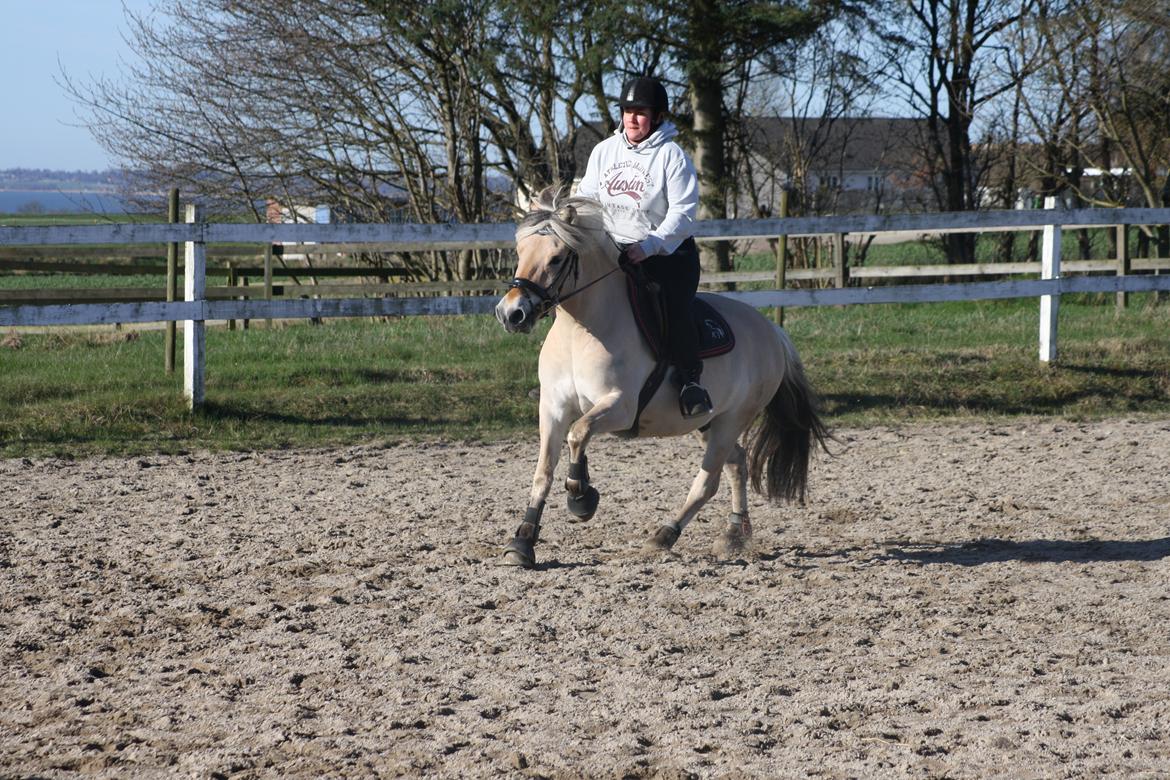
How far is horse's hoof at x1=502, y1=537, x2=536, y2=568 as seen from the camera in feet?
18.0

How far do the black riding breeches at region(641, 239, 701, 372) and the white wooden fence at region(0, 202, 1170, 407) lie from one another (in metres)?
4.67

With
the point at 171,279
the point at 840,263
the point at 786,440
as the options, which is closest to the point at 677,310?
the point at 786,440

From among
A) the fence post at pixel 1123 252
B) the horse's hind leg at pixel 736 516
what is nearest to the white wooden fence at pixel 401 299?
the fence post at pixel 1123 252

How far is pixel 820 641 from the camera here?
4.49 m

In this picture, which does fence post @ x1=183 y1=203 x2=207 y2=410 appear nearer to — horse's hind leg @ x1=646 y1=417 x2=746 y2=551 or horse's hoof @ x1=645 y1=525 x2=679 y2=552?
horse's hind leg @ x1=646 y1=417 x2=746 y2=551

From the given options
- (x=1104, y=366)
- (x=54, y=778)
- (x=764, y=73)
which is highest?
(x=764, y=73)

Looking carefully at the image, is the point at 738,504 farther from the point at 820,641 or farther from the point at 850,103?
the point at 850,103

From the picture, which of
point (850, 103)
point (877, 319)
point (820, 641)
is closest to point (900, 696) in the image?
point (820, 641)

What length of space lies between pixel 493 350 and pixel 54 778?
9.43m

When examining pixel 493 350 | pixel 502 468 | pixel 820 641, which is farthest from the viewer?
pixel 493 350

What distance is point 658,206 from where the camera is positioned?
586 centimetres

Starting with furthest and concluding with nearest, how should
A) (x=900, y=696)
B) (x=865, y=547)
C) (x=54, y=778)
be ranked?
(x=865, y=547)
(x=900, y=696)
(x=54, y=778)

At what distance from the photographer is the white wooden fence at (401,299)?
931cm

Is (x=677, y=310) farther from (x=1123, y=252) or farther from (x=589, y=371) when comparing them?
(x=1123, y=252)
